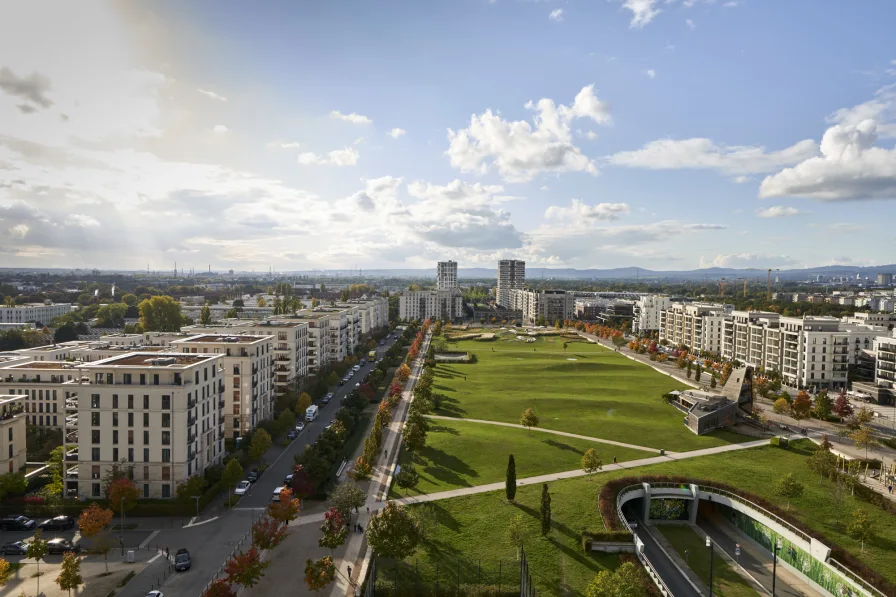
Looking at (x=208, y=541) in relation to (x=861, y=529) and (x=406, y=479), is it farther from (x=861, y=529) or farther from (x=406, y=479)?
(x=861, y=529)

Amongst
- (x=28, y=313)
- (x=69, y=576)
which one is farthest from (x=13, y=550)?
(x=28, y=313)

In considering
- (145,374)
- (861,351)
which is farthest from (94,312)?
(861,351)

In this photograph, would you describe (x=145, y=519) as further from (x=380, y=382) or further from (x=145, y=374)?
(x=380, y=382)

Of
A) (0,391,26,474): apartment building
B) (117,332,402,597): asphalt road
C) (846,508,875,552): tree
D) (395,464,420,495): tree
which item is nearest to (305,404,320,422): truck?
(117,332,402,597): asphalt road

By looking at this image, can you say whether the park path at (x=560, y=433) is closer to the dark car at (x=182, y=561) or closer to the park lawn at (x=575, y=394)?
the park lawn at (x=575, y=394)

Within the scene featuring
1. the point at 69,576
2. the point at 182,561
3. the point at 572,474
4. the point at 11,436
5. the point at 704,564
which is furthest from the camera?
the point at 572,474

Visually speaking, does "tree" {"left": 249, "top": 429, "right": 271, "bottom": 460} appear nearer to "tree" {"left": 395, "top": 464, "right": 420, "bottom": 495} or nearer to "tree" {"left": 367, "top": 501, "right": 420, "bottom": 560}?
"tree" {"left": 395, "top": 464, "right": 420, "bottom": 495}
